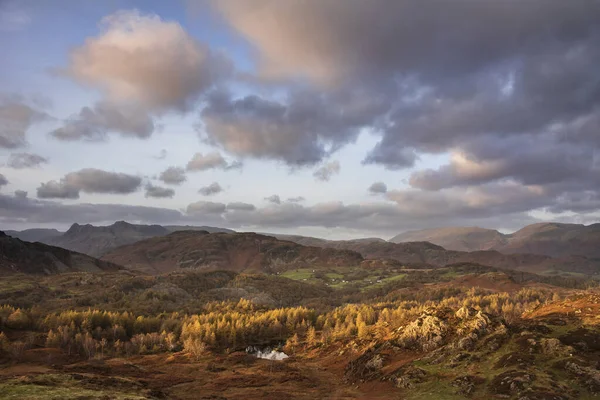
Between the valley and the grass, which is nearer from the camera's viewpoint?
the grass

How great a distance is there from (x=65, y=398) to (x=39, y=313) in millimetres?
119138

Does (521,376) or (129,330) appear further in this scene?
(129,330)

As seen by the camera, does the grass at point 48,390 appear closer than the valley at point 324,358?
Yes

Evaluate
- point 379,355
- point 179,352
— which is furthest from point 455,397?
point 179,352

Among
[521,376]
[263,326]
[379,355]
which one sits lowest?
[263,326]

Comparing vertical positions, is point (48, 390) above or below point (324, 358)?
above

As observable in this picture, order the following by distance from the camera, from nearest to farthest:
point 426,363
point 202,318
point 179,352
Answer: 1. point 426,363
2. point 179,352
3. point 202,318

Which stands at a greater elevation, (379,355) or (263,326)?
(379,355)

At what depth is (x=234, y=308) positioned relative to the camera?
194 meters

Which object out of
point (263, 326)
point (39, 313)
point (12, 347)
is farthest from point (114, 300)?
point (12, 347)

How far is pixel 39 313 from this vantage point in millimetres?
139625

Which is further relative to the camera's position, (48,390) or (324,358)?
(324,358)

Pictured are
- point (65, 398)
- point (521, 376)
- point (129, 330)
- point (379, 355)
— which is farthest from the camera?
point (129, 330)

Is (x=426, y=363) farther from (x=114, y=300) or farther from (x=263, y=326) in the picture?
(x=114, y=300)
